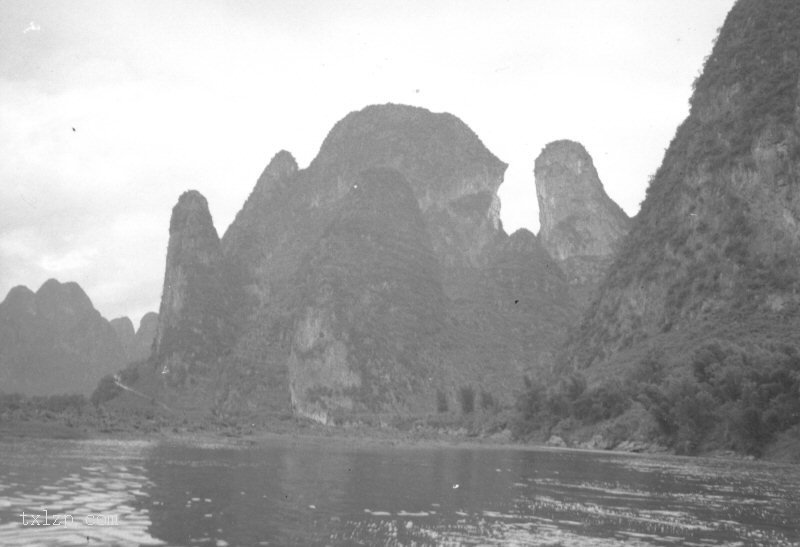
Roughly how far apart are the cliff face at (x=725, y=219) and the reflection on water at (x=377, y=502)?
46.2m

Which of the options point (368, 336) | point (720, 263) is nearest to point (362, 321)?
point (368, 336)

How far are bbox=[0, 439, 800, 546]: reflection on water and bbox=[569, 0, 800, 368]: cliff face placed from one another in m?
46.2

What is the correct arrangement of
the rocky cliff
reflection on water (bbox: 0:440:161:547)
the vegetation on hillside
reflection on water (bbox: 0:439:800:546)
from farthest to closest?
the rocky cliff < the vegetation on hillside < reflection on water (bbox: 0:439:800:546) < reflection on water (bbox: 0:440:161:547)

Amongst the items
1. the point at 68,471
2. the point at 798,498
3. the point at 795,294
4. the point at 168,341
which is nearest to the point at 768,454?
the point at 798,498

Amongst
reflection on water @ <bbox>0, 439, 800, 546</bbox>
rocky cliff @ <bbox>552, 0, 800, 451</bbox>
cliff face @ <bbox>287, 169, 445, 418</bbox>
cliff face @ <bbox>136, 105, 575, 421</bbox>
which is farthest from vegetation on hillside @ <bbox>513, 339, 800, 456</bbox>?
cliff face @ <bbox>287, 169, 445, 418</bbox>

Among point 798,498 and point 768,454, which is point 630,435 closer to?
point 768,454

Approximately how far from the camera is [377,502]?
20422 mm

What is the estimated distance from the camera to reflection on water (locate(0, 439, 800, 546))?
1509 cm

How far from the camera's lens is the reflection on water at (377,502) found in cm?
1509

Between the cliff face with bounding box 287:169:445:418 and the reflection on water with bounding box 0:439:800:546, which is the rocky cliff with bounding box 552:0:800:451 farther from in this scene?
the cliff face with bounding box 287:169:445:418

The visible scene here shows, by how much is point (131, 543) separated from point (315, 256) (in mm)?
Answer: 179396

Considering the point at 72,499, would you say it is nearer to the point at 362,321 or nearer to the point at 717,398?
the point at 717,398

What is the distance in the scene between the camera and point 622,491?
2538cm

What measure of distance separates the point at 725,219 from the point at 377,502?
257 feet
